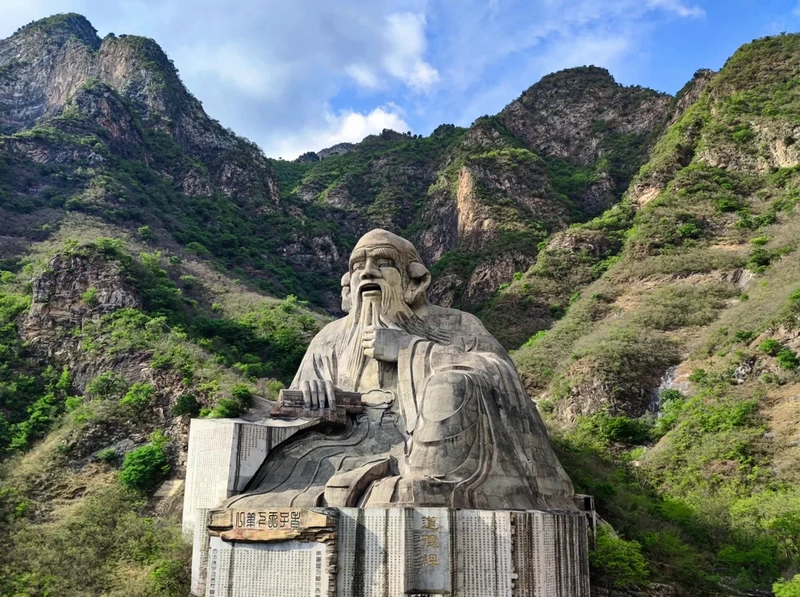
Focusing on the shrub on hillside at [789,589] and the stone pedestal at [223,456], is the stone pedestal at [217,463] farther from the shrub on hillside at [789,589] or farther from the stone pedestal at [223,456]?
the shrub on hillside at [789,589]

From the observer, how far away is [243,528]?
6.18 metres

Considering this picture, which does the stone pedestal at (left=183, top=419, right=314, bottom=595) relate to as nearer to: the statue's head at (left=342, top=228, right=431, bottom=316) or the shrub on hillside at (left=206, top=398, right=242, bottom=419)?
the statue's head at (left=342, top=228, right=431, bottom=316)

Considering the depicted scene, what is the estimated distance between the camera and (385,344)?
7934 mm

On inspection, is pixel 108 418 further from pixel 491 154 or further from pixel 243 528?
pixel 491 154

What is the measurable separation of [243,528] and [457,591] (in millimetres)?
1944

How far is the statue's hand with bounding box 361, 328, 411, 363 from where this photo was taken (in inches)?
312

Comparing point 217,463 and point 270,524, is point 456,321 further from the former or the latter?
point 270,524

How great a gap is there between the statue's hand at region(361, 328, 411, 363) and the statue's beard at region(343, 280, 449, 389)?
35 centimetres

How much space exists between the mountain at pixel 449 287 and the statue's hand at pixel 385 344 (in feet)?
8.25

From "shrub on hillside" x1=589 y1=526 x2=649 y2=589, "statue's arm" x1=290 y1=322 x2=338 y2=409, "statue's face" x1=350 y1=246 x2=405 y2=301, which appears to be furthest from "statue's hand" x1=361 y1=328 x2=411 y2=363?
"shrub on hillside" x1=589 y1=526 x2=649 y2=589

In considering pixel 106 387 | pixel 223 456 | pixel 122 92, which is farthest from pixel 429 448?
pixel 122 92

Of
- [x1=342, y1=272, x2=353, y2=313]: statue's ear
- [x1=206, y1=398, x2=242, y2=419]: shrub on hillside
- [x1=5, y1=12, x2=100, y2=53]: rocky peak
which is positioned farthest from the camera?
[x1=5, y1=12, x2=100, y2=53]: rocky peak

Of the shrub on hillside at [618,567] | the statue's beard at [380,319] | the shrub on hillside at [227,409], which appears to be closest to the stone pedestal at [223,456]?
the statue's beard at [380,319]

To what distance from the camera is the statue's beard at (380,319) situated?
8445 mm
